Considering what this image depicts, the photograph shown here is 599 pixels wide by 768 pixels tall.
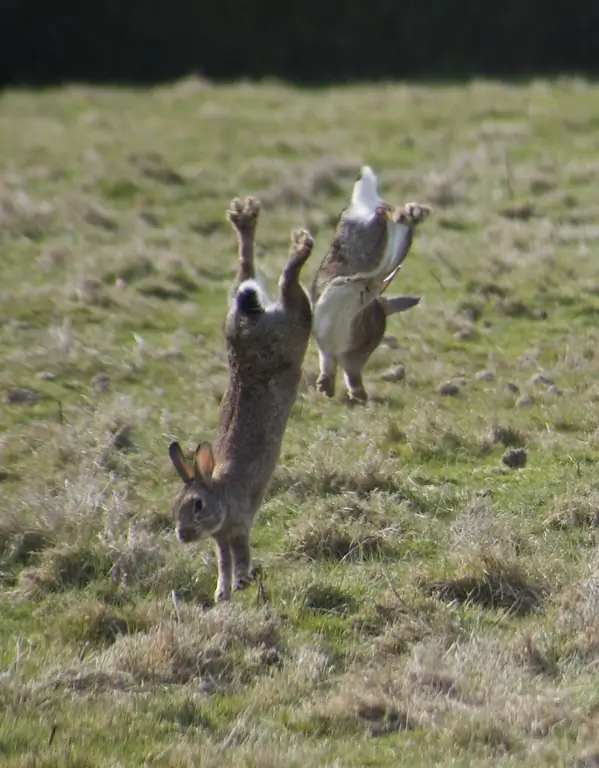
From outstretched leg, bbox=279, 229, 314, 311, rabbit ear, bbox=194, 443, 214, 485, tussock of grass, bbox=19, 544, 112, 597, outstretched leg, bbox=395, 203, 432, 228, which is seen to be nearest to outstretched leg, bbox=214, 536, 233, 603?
rabbit ear, bbox=194, 443, 214, 485

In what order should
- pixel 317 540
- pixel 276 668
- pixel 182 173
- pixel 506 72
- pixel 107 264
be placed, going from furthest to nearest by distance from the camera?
pixel 506 72
pixel 182 173
pixel 107 264
pixel 317 540
pixel 276 668

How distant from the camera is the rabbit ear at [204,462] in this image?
237 inches

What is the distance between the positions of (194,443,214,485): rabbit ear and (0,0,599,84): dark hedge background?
21.7 metres

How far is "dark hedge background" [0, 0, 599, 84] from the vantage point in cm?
2770

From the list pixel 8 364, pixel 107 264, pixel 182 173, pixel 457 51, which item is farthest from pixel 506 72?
pixel 8 364

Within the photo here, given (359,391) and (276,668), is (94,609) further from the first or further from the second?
(359,391)

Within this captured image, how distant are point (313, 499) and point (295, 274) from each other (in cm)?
172

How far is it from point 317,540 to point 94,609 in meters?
1.18

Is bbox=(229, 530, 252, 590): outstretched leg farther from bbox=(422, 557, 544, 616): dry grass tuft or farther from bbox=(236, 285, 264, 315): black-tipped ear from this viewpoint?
bbox=(236, 285, 264, 315): black-tipped ear

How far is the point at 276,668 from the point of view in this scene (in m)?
5.84

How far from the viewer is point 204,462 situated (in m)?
6.10

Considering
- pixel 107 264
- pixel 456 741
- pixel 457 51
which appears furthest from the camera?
pixel 457 51

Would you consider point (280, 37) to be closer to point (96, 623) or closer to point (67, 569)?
point (67, 569)

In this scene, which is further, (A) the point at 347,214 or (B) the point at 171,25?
(B) the point at 171,25
